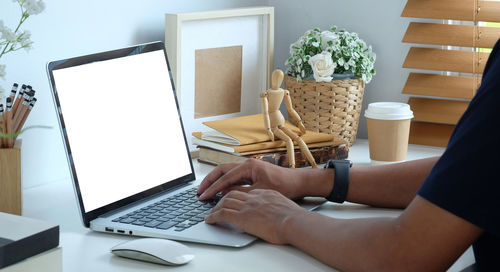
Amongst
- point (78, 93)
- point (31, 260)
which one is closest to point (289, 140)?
point (78, 93)

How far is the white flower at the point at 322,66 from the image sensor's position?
1.64 metres

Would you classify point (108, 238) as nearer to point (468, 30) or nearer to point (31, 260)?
point (31, 260)

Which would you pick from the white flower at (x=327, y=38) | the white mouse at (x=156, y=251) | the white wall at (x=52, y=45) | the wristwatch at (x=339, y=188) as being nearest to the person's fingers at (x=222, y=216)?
the white mouse at (x=156, y=251)

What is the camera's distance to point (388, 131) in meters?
1.55

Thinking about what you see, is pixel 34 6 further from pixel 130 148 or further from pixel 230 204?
pixel 230 204

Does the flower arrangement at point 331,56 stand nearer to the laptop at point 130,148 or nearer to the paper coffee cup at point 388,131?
the paper coffee cup at point 388,131

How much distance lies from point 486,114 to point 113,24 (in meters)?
1.00

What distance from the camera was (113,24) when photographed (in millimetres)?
1518

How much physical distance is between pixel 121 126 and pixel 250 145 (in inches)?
14.4

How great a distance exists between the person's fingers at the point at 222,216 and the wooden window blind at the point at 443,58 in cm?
88

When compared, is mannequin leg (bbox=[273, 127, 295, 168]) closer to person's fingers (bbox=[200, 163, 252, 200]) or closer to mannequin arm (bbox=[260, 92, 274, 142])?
mannequin arm (bbox=[260, 92, 274, 142])

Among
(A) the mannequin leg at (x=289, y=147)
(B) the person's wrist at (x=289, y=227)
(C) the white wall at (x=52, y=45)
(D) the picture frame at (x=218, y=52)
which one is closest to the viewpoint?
(B) the person's wrist at (x=289, y=227)

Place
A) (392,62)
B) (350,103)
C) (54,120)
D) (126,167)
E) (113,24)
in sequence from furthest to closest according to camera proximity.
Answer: (392,62) < (350,103) < (113,24) < (54,120) < (126,167)

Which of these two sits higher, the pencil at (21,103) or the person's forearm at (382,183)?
the pencil at (21,103)
